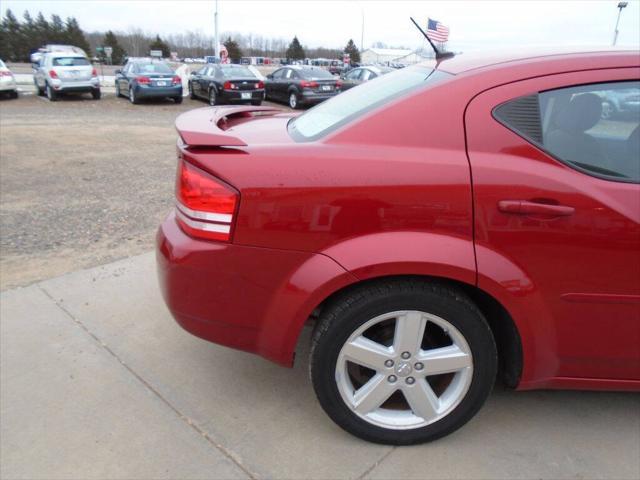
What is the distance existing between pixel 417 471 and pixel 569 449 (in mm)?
703

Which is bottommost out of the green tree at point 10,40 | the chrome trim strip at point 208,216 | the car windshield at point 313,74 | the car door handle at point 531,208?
the chrome trim strip at point 208,216

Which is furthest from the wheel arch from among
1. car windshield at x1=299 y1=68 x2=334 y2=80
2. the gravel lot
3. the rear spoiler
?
car windshield at x1=299 y1=68 x2=334 y2=80

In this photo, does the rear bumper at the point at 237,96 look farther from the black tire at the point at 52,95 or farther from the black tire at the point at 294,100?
the black tire at the point at 52,95

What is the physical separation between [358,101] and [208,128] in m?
0.73

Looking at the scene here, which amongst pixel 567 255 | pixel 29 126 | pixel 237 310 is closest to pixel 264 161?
pixel 237 310

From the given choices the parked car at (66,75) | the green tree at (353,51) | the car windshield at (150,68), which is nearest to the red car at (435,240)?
the car windshield at (150,68)

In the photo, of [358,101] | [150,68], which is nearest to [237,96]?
[150,68]

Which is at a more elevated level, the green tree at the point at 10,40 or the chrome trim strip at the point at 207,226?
the green tree at the point at 10,40

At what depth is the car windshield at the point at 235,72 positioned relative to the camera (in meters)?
17.5

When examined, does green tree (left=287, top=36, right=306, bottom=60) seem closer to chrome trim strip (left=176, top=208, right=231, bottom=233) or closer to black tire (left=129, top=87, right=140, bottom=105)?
black tire (left=129, top=87, right=140, bottom=105)

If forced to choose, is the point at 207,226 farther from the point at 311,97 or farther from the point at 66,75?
the point at 66,75

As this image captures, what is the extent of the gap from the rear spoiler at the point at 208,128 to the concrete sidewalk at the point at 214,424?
49.9 inches

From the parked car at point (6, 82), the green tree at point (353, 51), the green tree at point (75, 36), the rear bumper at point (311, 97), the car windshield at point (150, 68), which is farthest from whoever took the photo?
the green tree at point (353, 51)

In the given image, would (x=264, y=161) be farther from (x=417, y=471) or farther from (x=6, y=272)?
(x=6, y=272)
